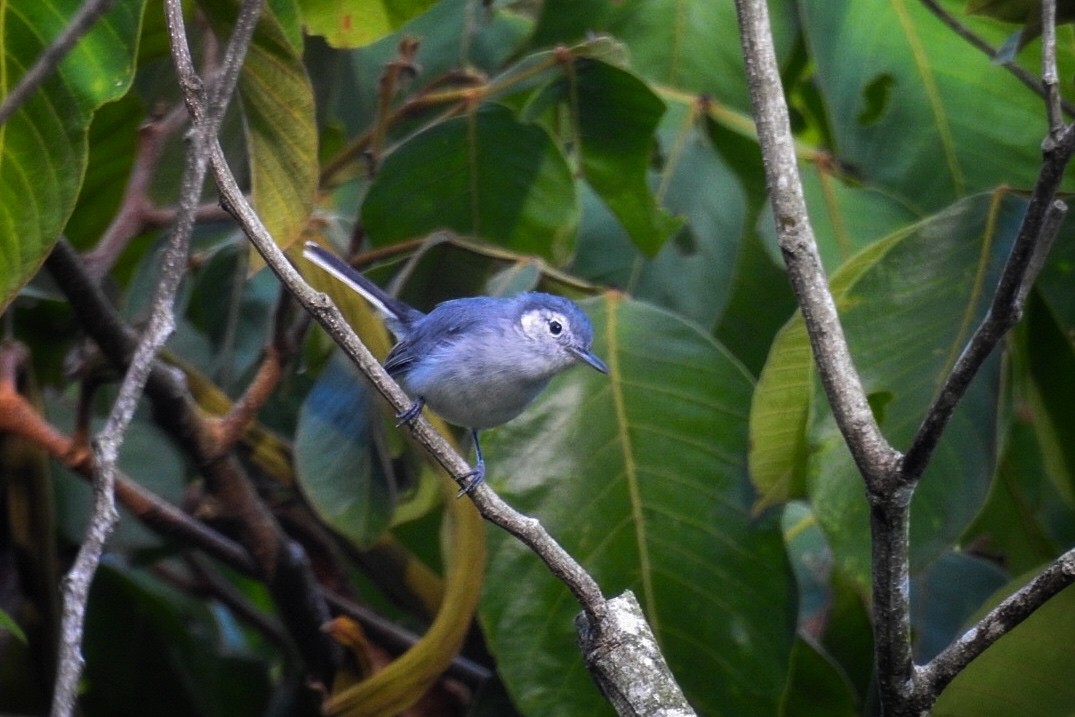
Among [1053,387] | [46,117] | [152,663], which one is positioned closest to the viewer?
[46,117]

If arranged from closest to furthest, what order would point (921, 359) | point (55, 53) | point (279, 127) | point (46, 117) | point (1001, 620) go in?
point (55, 53), point (1001, 620), point (46, 117), point (279, 127), point (921, 359)

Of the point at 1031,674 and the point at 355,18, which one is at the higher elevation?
the point at 355,18

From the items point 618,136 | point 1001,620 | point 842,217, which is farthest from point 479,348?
point 1001,620

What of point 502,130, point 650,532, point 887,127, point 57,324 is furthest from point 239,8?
point 887,127

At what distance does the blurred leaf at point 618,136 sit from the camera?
9.17 feet

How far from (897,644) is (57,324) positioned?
248cm

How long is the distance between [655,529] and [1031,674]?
2.51 feet

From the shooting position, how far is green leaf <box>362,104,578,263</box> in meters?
2.87

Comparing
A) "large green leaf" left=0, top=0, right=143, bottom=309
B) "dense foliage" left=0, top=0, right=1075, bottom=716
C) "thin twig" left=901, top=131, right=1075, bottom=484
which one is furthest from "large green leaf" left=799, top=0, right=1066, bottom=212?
"large green leaf" left=0, top=0, right=143, bottom=309

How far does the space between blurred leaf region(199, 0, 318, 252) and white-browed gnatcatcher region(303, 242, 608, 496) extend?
28cm

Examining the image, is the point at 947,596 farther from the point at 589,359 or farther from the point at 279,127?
the point at 279,127

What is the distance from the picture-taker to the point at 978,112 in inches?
123

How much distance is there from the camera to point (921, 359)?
2533 millimetres

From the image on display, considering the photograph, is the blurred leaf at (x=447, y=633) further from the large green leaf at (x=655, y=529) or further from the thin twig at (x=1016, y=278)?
the thin twig at (x=1016, y=278)
